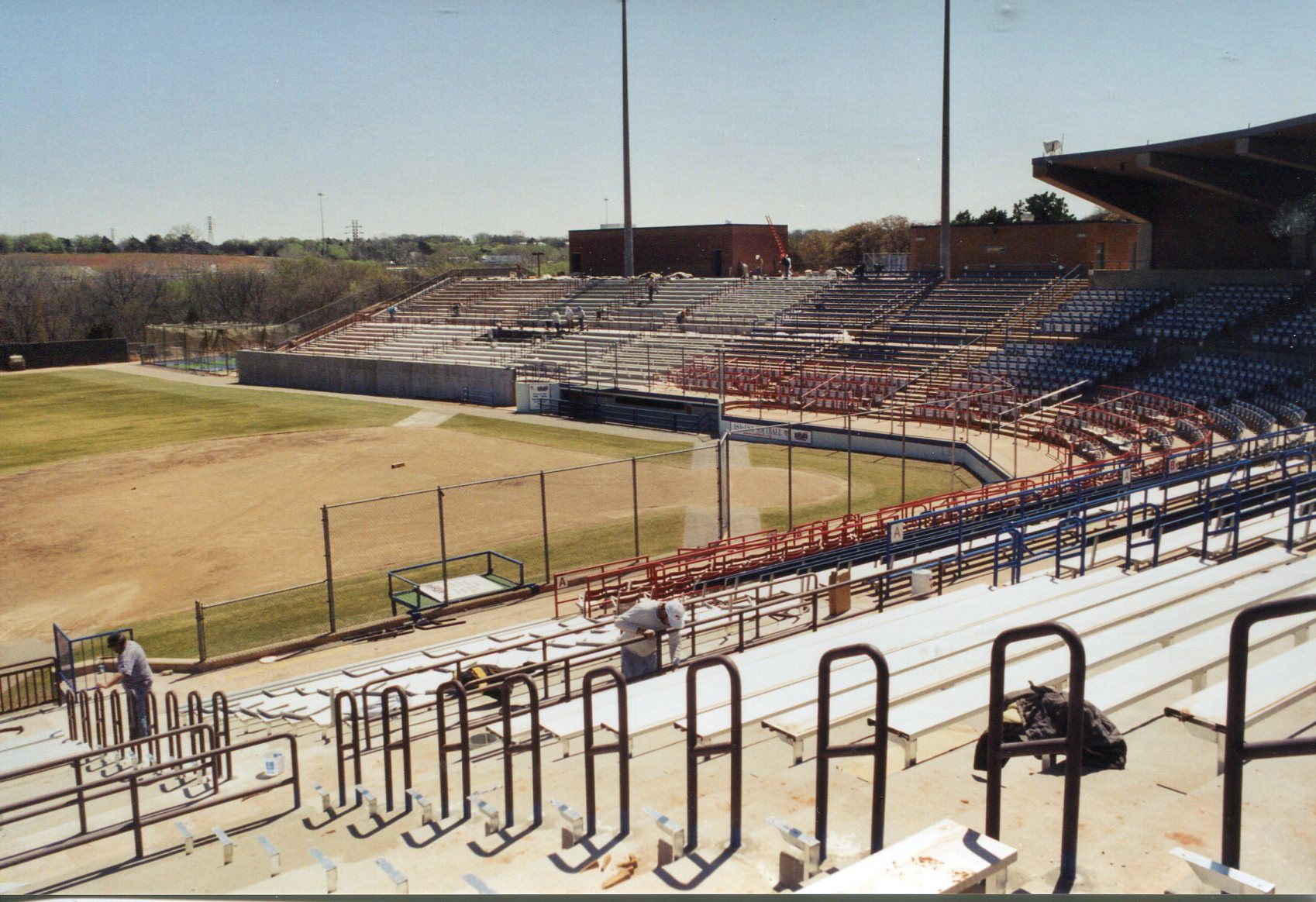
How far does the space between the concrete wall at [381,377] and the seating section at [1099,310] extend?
23.8 meters

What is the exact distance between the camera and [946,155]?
2031 inches

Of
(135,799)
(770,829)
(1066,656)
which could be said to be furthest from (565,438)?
(770,829)

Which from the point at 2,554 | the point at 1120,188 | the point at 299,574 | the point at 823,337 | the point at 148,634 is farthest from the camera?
the point at 823,337

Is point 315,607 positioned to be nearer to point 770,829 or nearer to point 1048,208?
point 770,829

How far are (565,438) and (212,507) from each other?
13930 mm

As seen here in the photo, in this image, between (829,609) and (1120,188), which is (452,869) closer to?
(829,609)

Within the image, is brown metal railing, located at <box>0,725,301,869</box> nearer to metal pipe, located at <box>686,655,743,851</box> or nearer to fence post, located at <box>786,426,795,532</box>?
metal pipe, located at <box>686,655,743,851</box>

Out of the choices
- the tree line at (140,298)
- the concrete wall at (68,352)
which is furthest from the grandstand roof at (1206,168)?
the concrete wall at (68,352)

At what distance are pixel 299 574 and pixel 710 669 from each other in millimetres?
12908

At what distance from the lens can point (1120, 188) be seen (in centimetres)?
4344

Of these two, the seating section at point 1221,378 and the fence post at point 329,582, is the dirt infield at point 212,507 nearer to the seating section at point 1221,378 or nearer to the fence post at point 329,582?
the fence post at point 329,582

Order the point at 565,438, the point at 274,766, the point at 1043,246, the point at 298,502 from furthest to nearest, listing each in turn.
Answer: the point at 1043,246 → the point at 565,438 → the point at 298,502 → the point at 274,766

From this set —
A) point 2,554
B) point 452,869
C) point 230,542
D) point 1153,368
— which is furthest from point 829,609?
point 1153,368

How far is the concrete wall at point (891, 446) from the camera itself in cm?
2914
